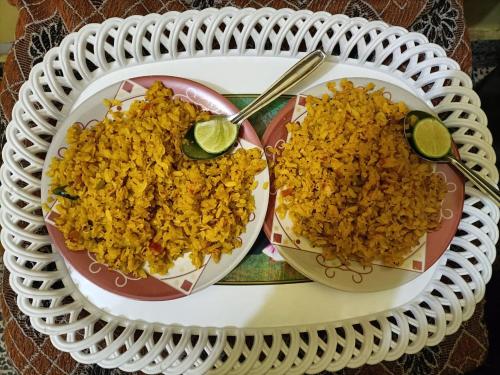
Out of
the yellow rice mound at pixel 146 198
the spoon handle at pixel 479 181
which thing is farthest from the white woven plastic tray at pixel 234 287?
the yellow rice mound at pixel 146 198

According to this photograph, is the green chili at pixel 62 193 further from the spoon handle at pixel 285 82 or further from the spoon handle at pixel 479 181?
the spoon handle at pixel 479 181

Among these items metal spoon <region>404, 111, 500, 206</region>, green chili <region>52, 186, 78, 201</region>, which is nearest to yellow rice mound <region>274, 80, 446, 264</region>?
metal spoon <region>404, 111, 500, 206</region>

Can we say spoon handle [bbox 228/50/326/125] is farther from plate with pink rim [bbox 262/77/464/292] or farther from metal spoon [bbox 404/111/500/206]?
metal spoon [bbox 404/111/500/206]

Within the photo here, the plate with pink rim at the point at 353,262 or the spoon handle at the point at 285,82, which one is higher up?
the spoon handle at the point at 285,82

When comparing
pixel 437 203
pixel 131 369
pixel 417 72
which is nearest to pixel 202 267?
pixel 131 369

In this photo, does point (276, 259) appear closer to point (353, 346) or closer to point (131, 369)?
point (353, 346)

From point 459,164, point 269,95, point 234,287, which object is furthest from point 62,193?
point 459,164
